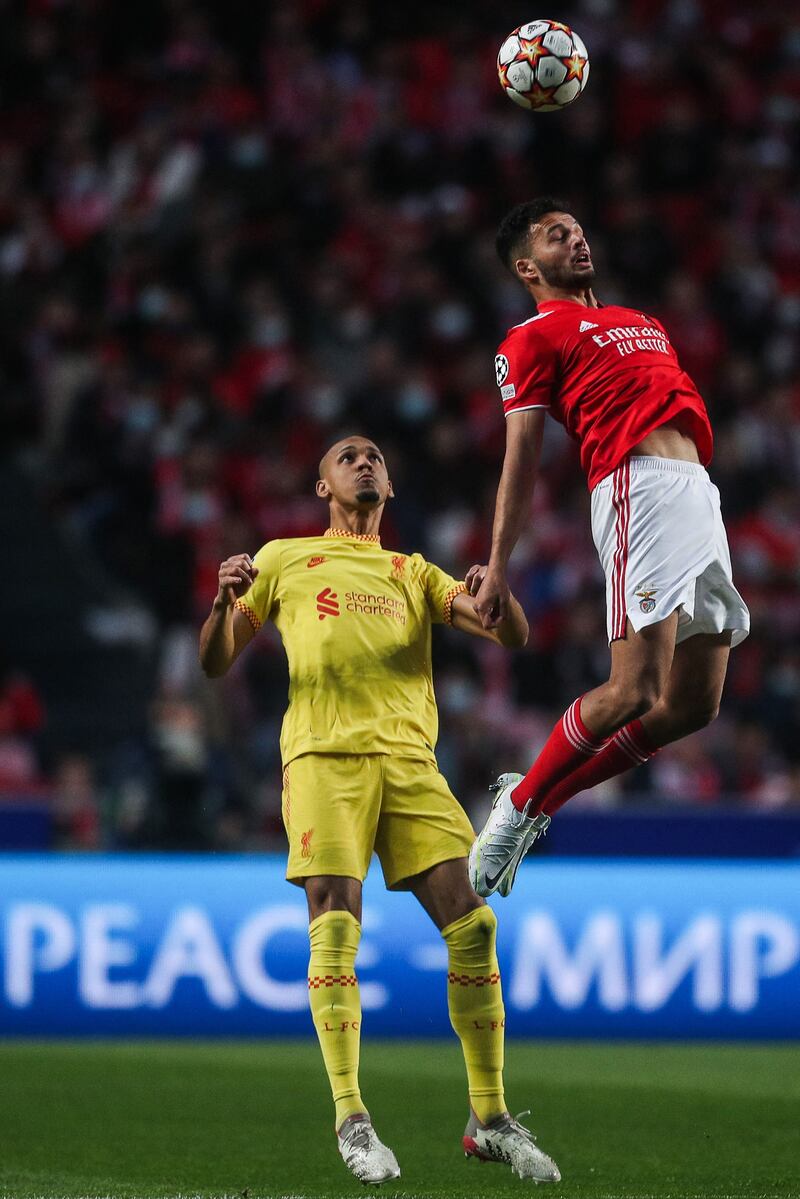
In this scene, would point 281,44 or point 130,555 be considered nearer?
point 130,555

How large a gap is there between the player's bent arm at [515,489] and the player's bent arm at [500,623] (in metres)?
0.19

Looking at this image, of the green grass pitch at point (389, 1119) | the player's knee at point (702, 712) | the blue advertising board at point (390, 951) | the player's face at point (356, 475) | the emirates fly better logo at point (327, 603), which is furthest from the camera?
the blue advertising board at point (390, 951)

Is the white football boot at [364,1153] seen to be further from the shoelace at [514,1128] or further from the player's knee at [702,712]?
the player's knee at [702,712]

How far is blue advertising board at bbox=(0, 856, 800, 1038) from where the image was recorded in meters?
9.20

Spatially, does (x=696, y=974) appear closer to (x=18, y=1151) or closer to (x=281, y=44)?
(x=18, y=1151)

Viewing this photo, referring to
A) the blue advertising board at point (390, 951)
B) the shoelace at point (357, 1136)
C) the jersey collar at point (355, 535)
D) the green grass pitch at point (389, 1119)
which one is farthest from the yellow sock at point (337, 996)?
the blue advertising board at point (390, 951)

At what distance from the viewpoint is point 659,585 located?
5.42 meters

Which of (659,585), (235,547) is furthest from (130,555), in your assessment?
(659,585)

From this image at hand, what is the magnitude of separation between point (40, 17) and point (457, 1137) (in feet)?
42.6

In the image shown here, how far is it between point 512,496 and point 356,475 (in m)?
0.84

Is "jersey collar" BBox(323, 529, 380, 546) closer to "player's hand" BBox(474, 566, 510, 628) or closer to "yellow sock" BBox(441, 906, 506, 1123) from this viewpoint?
"player's hand" BBox(474, 566, 510, 628)

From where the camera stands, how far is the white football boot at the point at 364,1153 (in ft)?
17.1

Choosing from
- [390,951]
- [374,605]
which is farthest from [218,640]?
[390,951]

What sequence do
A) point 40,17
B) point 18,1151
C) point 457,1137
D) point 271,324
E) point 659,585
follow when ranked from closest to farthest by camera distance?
point 659,585 → point 18,1151 → point 457,1137 → point 271,324 → point 40,17
